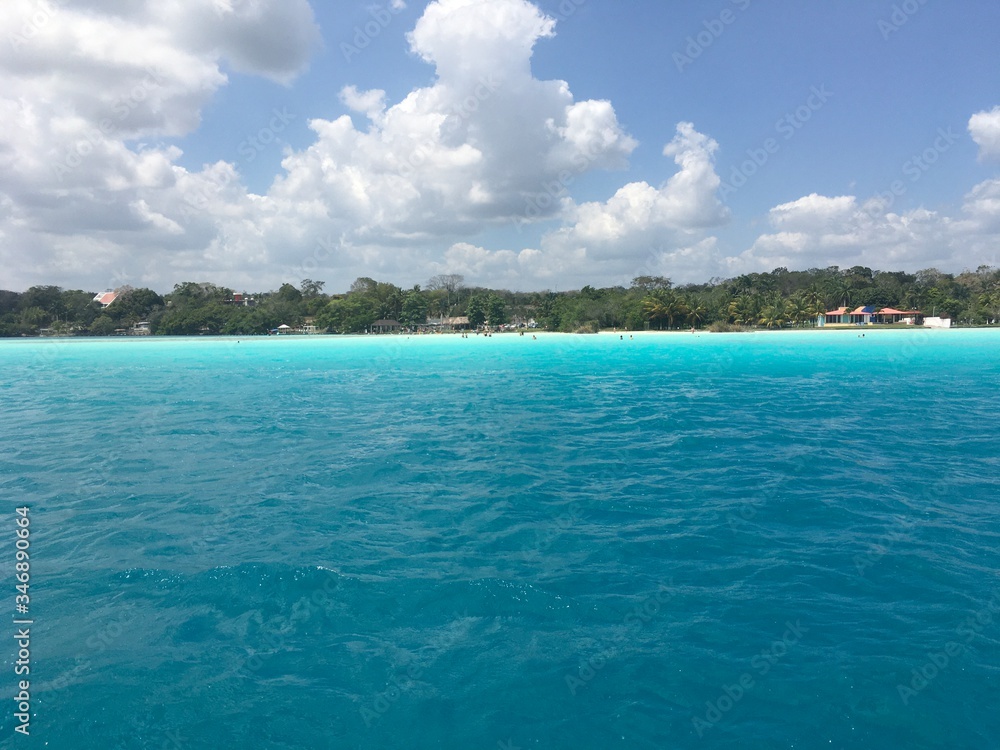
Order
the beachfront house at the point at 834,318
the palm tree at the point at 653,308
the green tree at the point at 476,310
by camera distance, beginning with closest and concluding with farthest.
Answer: the palm tree at the point at 653,308, the beachfront house at the point at 834,318, the green tree at the point at 476,310

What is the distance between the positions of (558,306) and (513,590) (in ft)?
380

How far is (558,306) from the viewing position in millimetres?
121625

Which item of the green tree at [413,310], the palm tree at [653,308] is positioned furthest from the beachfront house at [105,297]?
the palm tree at [653,308]

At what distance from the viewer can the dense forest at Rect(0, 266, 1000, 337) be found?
10750cm

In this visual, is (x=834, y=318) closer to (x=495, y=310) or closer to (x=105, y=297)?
(x=495, y=310)

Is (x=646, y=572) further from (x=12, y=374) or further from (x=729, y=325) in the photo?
(x=729, y=325)

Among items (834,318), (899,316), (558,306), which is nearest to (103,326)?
(558,306)

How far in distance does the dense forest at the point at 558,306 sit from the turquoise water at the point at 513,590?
3777 inches

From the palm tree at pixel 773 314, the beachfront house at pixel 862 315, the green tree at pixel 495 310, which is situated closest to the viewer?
the palm tree at pixel 773 314

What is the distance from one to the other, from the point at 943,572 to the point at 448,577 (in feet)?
23.6

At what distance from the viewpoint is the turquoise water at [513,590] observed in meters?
5.52

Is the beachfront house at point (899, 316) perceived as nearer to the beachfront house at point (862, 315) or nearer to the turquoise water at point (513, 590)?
the beachfront house at point (862, 315)

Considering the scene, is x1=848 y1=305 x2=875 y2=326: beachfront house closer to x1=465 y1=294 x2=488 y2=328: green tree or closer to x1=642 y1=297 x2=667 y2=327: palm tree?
x1=642 y1=297 x2=667 y2=327: palm tree

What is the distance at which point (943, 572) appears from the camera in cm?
830
